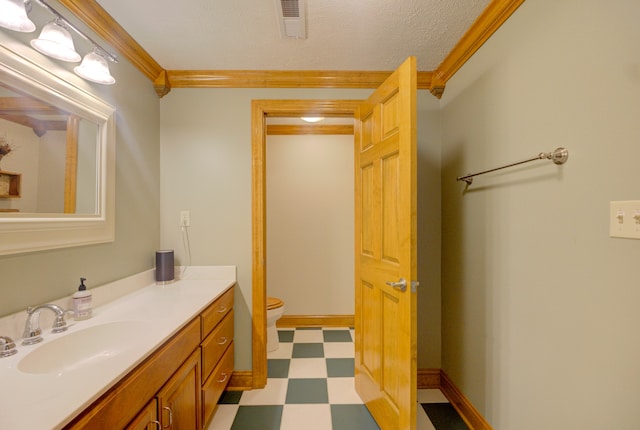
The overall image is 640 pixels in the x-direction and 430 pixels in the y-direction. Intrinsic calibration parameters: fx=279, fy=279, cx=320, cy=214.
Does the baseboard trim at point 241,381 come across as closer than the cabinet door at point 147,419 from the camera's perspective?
No

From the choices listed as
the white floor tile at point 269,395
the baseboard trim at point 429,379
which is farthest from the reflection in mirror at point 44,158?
the baseboard trim at point 429,379

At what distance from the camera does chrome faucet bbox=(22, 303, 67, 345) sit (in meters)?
1.03

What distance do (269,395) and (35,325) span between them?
4.80 ft

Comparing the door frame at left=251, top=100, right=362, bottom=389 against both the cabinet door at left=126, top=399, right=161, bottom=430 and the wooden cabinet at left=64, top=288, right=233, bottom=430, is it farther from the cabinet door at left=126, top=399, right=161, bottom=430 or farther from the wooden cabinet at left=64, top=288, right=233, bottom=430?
the cabinet door at left=126, top=399, right=161, bottom=430

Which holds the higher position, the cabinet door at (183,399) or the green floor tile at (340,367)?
the cabinet door at (183,399)

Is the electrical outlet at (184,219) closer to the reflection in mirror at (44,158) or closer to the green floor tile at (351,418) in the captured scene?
the reflection in mirror at (44,158)

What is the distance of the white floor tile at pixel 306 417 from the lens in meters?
1.68

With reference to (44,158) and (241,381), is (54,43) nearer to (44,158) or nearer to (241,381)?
(44,158)

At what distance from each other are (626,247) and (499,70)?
40.5 inches

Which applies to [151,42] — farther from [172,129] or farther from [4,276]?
[4,276]

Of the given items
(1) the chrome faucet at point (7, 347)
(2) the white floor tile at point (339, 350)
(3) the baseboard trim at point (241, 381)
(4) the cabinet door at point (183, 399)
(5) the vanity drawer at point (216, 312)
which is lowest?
(2) the white floor tile at point (339, 350)

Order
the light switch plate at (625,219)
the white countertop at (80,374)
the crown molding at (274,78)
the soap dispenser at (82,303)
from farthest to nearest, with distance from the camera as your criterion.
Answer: the crown molding at (274,78) < the soap dispenser at (82,303) < the light switch plate at (625,219) < the white countertop at (80,374)

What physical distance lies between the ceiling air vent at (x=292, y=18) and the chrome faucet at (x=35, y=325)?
5.48 ft

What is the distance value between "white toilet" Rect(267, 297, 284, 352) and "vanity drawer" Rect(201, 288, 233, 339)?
568mm
